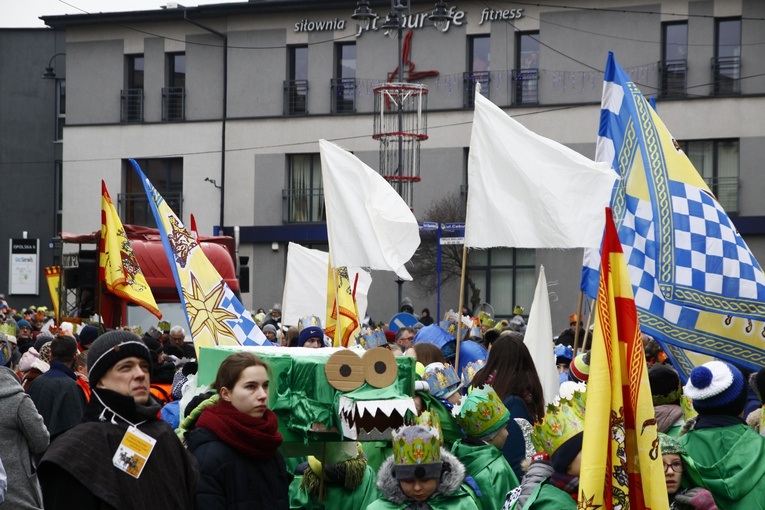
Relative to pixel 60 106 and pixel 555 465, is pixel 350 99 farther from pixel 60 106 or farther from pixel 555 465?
pixel 555 465

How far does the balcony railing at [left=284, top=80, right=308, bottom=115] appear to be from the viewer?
36906 millimetres

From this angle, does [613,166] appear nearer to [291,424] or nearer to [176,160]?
[291,424]

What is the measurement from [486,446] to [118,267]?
9.38 meters

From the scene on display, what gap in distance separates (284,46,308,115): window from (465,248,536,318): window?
7.17 metres

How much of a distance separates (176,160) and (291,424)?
3370 centimetres

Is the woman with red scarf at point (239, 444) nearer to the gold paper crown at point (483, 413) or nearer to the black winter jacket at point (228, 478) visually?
the black winter jacket at point (228, 478)

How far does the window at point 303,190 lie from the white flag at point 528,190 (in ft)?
87.4

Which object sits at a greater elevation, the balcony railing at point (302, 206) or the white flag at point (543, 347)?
the balcony railing at point (302, 206)

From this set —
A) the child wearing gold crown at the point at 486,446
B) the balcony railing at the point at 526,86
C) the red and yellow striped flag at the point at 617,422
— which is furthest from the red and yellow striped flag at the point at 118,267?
the balcony railing at the point at 526,86

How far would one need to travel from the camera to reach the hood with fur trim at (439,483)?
17.7 ft

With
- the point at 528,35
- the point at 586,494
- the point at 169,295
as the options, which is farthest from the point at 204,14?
the point at 586,494

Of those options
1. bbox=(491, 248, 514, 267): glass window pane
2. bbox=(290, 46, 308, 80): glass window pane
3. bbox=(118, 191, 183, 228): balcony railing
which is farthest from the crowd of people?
bbox=(118, 191, 183, 228): balcony railing

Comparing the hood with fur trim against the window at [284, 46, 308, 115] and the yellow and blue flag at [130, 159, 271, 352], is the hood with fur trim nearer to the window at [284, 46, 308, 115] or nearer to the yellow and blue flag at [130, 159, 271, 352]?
the yellow and blue flag at [130, 159, 271, 352]

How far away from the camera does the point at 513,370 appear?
7215 mm
